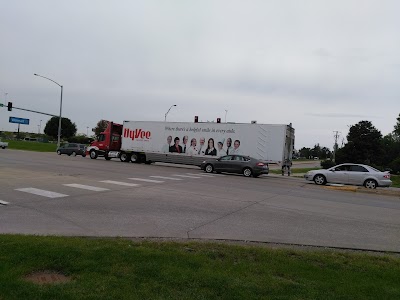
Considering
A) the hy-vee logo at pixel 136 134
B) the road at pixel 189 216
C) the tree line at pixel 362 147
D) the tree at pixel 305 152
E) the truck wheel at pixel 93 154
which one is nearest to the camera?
the road at pixel 189 216

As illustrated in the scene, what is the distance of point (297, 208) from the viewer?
458 inches

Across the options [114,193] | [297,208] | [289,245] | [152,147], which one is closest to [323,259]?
[289,245]

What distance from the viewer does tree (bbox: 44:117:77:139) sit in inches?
5704

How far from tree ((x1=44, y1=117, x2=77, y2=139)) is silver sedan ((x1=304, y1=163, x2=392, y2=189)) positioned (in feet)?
439

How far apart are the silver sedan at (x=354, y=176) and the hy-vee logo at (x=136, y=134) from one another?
51.0 feet

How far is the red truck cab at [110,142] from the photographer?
3653 cm

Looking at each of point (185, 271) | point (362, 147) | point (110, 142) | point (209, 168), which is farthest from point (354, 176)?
point (362, 147)

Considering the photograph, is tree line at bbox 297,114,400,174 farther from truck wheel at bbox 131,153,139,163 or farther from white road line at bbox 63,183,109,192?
white road line at bbox 63,183,109,192

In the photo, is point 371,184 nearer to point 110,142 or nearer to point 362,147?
point 110,142

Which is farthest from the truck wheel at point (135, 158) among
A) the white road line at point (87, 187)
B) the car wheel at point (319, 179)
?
the white road line at point (87, 187)

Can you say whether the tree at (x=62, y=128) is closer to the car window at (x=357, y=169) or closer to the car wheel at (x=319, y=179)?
the car wheel at (x=319, y=179)

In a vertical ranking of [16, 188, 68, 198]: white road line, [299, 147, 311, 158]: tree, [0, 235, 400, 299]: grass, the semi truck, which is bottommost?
[16, 188, 68, 198]: white road line

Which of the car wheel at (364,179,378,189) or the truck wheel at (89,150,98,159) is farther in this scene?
the truck wheel at (89,150,98,159)

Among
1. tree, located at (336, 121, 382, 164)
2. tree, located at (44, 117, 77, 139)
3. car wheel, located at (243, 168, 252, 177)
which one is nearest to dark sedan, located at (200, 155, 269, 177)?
car wheel, located at (243, 168, 252, 177)
